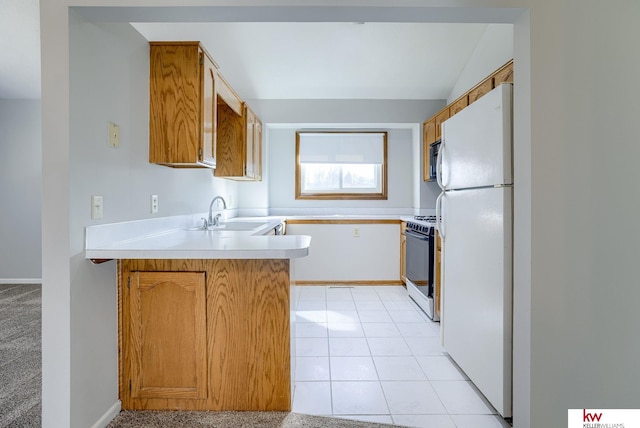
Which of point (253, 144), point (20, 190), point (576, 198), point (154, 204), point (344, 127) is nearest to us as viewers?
point (576, 198)

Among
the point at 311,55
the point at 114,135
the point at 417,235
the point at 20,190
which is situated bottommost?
the point at 417,235

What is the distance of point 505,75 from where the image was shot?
2.41m

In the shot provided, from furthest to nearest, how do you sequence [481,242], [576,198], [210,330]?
[481,242]
[210,330]
[576,198]

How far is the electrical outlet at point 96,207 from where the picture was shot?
1605 mm

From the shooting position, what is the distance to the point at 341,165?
4965 millimetres

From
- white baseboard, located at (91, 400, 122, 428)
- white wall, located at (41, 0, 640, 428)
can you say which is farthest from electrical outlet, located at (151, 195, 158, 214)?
white baseboard, located at (91, 400, 122, 428)

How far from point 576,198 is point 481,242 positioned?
0.51 metres

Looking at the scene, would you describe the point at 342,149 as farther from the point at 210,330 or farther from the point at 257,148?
the point at 210,330

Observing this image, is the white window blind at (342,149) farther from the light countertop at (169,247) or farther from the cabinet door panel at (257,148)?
the light countertop at (169,247)

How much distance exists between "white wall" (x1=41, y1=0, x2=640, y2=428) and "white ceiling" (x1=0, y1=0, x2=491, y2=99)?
78.8 inches

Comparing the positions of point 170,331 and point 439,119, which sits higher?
point 439,119

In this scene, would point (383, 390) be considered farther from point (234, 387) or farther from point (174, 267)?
point (174, 267)

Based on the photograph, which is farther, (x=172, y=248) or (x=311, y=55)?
(x=311, y=55)

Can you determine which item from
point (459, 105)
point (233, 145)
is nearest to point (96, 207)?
point (233, 145)
